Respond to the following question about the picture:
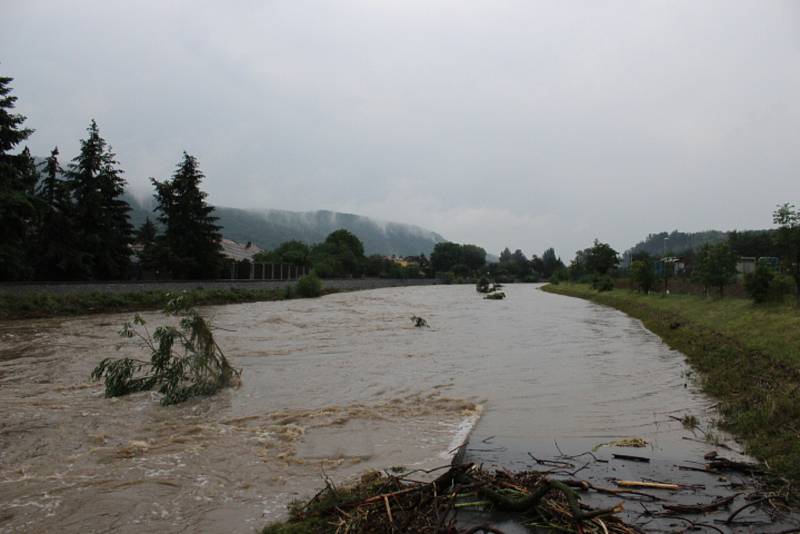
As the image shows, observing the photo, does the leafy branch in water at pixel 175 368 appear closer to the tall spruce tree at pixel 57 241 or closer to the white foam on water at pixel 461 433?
the white foam on water at pixel 461 433

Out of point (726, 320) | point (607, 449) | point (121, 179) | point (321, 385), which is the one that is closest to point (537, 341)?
point (726, 320)

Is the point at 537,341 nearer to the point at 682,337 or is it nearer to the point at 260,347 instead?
the point at 682,337

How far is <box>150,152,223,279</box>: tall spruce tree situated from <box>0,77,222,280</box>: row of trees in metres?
0.12

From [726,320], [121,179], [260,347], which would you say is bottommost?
[260,347]

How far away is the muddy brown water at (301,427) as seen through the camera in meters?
6.31

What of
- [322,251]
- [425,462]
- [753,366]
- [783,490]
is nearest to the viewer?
[783,490]

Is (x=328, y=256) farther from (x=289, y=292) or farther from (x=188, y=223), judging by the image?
(x=188, y=223)

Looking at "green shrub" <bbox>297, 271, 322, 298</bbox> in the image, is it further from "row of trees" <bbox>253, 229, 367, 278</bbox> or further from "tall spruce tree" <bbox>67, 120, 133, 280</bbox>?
"row of trees" <bbox>253, 229, 367, 278</bbox>

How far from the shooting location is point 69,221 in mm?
37312

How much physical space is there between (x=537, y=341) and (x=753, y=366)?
1049 centimetres

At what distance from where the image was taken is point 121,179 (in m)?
42.2

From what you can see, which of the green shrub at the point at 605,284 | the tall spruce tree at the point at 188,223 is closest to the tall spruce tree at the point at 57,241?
the tall spruce tree at the point at 188,223

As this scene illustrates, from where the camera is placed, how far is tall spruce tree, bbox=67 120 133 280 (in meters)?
38.9

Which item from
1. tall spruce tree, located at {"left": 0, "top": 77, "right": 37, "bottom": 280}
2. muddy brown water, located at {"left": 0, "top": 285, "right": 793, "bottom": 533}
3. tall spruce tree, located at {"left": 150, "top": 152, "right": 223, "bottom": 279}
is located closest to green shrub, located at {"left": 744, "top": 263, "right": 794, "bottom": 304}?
muddy brown water, located at {"left": 0, "top": 285, "right": 793, "bottom": 533}
